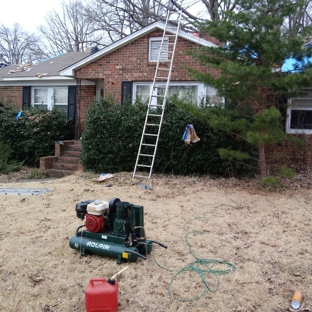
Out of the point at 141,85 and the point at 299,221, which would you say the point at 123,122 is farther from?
the point at 299,221

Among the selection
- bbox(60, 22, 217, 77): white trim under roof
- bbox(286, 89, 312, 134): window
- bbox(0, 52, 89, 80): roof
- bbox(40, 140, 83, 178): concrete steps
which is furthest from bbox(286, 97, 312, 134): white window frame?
bbox(0, 52, 89, 80): roof

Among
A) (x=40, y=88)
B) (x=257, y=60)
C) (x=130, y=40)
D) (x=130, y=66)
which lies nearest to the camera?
(x=257, y=60)

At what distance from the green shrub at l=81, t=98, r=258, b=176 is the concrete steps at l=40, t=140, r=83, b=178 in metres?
0.98

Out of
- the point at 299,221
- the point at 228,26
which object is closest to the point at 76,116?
the point at 228,26

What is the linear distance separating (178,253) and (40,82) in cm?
1158

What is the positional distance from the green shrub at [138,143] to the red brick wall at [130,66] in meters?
1.77

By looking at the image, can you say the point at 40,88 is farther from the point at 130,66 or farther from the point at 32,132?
the point at 130,66

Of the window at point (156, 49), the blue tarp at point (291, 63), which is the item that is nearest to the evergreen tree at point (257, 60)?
the blue tarp at point (291, 63)

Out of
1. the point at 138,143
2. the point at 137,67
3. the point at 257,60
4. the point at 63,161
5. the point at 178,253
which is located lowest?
the point at 178,253

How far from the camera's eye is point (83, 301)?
10.8 ft

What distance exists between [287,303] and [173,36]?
9491mm

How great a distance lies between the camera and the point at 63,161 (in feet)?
37.6

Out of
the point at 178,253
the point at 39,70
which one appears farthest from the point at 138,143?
the point at 39,70

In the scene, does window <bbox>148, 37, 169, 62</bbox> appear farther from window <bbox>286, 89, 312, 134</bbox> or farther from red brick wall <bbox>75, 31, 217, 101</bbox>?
window <bbox>286, 89, 312, 134</bbox>
